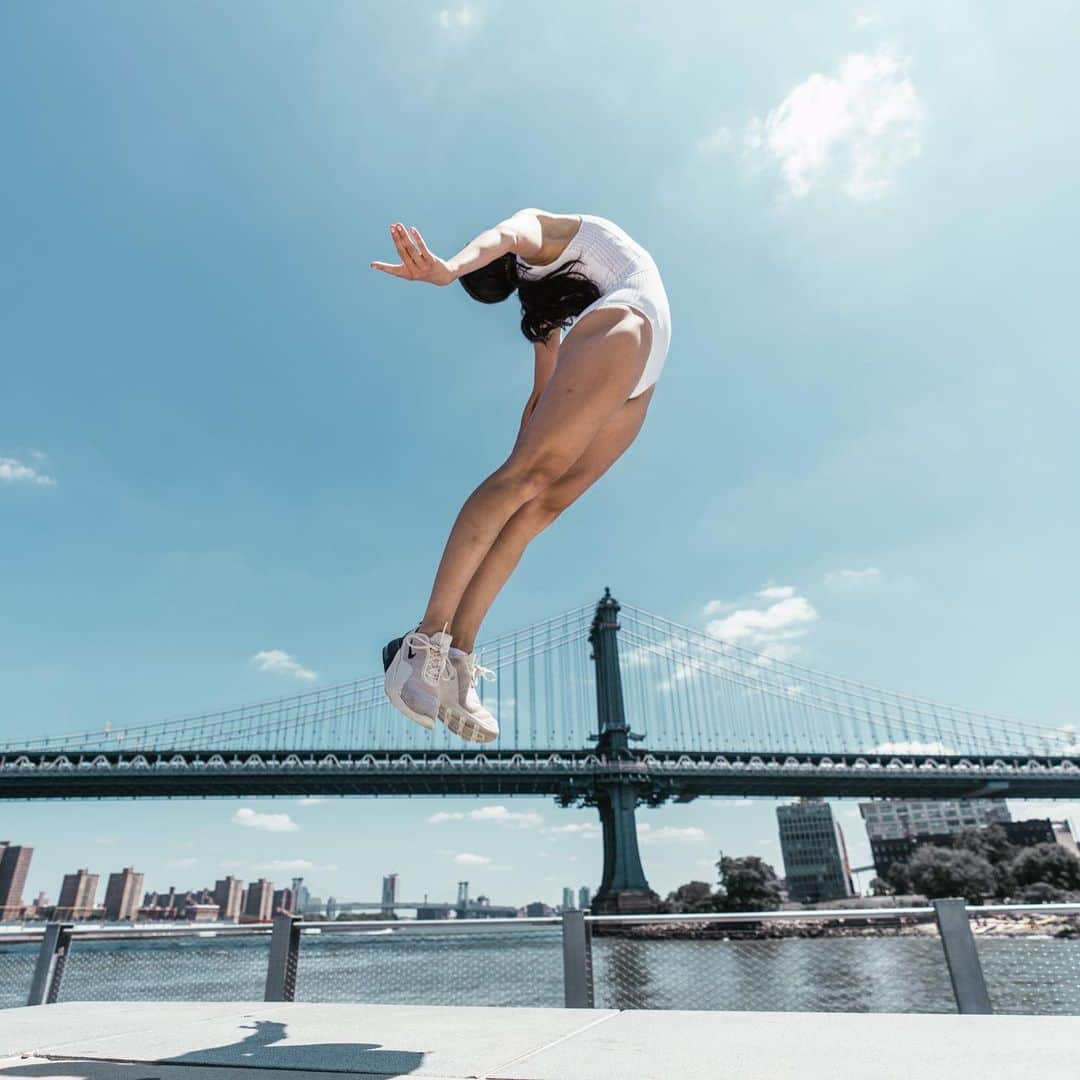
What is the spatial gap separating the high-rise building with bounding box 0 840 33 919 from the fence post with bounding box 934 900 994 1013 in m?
76.9

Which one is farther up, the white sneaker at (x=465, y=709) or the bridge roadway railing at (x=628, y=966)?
the white sneaker at (x=465, y=709)

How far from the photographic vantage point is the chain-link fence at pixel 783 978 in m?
11.0

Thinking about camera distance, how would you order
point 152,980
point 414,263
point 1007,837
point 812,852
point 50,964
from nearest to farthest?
point 414,263 < point 50,964 < point 152,980 < point 1007,837 < point 812,852

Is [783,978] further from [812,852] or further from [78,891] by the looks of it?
[812,852]

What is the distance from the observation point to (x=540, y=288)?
2.11 metres

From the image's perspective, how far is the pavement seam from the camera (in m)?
1.28

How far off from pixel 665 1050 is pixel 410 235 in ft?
5.65

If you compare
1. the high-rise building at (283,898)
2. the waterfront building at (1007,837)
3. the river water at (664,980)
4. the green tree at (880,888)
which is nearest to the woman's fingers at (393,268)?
the river water at (664,980)

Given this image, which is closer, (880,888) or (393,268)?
(393,268)

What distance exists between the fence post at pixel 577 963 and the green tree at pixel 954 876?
42.4 metres

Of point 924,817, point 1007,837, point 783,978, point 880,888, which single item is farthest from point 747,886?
point 924,817

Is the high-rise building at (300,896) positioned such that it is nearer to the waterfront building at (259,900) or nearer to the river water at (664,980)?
the waterfront building at (259,900)

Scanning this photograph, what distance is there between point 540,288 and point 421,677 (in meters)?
1.09

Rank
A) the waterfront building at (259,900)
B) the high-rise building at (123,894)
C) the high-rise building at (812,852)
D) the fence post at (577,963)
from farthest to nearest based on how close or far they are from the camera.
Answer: the high-rise building at (812,852) → the waterfront building at (259,900) → the high-rise building at (123,894) → the fence post at (577,963)
